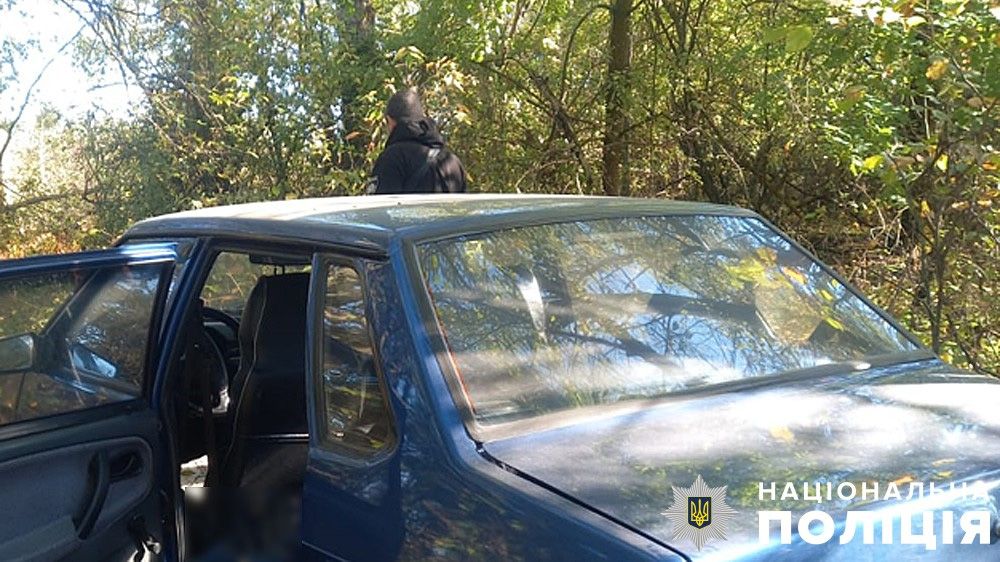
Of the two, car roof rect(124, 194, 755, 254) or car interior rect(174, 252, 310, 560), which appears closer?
car roof rect(124, 194, 755, 254)

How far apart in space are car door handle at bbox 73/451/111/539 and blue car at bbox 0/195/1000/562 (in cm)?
1

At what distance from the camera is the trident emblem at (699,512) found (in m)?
1.78

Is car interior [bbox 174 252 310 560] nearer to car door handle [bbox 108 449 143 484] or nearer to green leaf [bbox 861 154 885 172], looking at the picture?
car door handle [bbox 108 449 143 484]

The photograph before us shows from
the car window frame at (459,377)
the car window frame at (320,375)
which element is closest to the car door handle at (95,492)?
the car window frame at (320,375)

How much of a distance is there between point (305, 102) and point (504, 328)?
7.27 m

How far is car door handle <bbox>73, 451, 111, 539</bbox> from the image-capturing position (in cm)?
277

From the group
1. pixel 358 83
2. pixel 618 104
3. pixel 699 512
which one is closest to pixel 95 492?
pixel 699 512

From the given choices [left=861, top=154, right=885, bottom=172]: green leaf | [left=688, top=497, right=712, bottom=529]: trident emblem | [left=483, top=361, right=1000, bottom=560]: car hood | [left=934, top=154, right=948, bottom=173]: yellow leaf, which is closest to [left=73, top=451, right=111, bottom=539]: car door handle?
[left=483, top=361, right=1000, bottom=560]: car hood

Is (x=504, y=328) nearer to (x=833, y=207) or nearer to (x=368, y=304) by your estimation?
(x=368, y=304)

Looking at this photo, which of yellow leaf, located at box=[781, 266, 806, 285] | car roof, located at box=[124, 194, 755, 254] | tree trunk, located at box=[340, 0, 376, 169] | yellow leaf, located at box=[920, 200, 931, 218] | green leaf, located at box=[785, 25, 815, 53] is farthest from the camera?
tree trunk, located at box=[340, 0, 376, 169]

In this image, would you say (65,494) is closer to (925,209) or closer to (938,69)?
(938,69)

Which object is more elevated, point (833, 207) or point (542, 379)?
point (542, 379)

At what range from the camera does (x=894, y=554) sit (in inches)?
70.5

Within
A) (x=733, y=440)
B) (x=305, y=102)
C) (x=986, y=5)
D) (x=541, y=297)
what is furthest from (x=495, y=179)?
(x=733, y=440)
